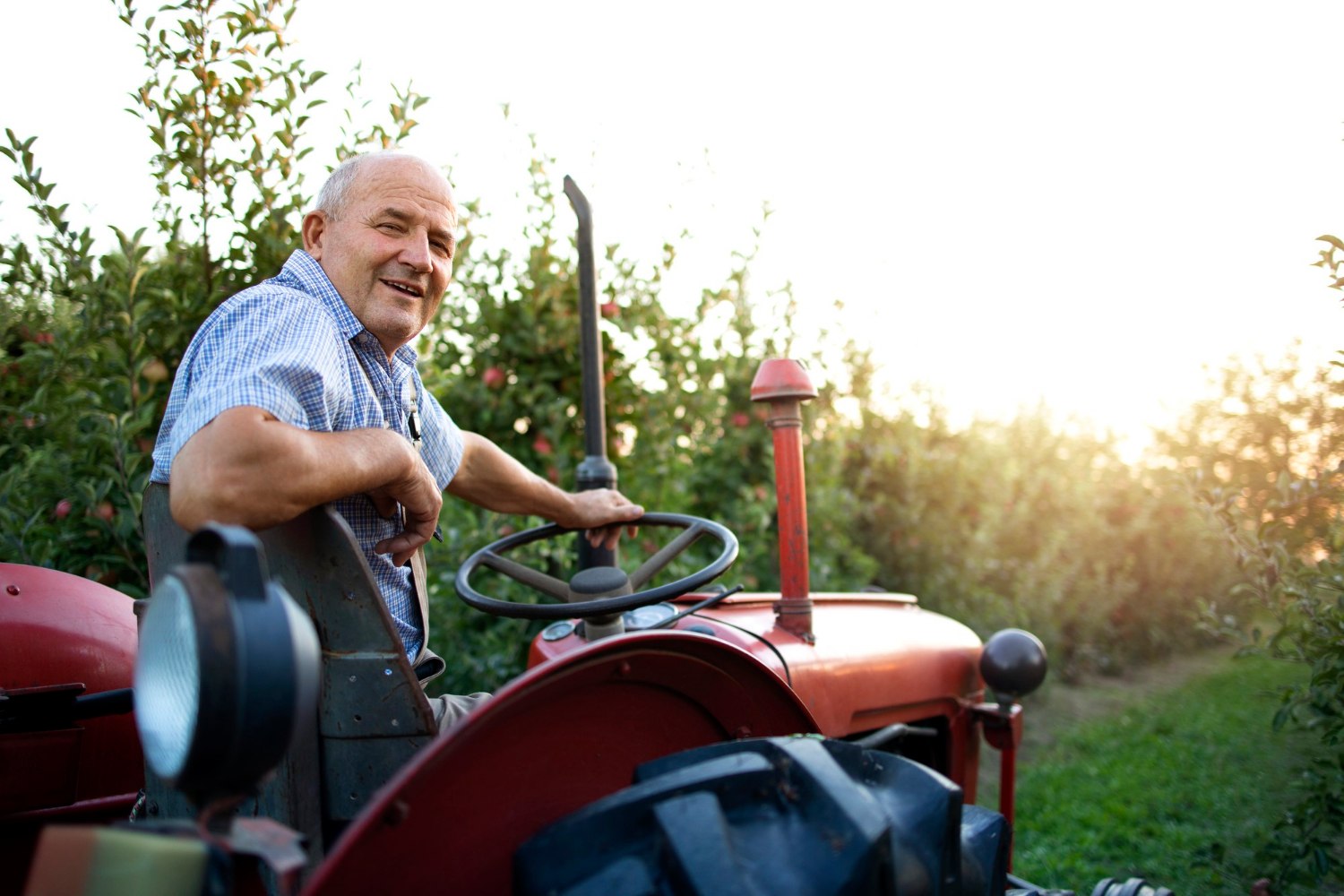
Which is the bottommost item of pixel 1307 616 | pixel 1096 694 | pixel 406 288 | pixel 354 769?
pixel 1096 694

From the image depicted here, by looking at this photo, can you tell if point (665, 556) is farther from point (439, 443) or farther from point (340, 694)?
point (340, 694)

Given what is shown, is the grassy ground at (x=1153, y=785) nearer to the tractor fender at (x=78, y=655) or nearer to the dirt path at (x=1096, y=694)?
the dirt path at (x=1096, y=694)

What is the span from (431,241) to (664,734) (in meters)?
1.13

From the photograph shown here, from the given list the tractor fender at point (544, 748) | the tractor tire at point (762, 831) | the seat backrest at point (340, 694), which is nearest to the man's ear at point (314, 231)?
the seat backrest at point (340, 694)

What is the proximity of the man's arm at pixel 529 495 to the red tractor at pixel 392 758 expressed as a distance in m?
0.40

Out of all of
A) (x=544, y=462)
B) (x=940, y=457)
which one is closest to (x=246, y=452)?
(x=544, y=462)

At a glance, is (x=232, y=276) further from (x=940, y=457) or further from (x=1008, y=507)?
(x=1008, y=507)

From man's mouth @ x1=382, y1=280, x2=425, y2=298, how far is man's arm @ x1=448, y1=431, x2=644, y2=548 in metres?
0.61

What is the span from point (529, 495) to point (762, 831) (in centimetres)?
151

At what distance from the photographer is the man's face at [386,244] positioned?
1.83 metres

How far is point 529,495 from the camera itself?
97.0 inches

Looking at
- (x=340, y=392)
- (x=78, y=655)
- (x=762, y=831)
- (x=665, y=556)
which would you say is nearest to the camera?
(x=762, y=831)

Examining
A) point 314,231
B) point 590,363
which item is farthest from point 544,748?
point 590,363

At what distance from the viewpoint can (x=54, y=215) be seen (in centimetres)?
253
